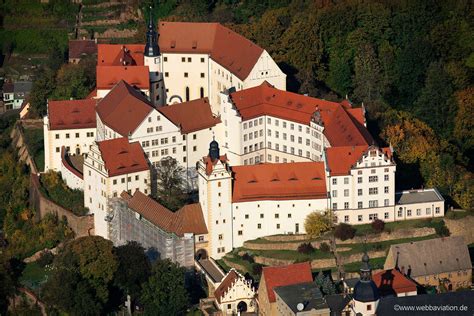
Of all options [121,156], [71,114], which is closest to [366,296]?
[121,156]

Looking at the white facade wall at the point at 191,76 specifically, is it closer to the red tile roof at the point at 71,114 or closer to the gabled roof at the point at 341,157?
the red tile roof at the point at 71,114

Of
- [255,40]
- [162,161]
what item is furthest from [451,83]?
[162,161]

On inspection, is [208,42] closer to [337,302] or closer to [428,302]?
[337,302]

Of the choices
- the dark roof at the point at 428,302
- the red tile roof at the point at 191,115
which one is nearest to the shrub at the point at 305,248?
the dark roof at the point at 428,302

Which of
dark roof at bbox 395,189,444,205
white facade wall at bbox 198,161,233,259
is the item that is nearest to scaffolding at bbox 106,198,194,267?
white facade wall at bbox 198,161,233,259

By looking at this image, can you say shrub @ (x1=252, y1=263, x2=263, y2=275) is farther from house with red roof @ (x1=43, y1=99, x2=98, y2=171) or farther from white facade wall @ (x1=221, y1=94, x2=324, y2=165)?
house with red roof @ (x1=43, y1=99, x2=98, y2=171)

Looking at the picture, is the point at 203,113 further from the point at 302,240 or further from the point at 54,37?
the point at 54,37

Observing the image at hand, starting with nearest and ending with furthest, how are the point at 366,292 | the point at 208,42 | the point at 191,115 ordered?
the point at 366,292, the point at 191,115, the point at 208,42
